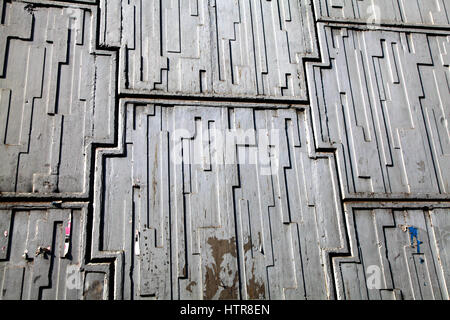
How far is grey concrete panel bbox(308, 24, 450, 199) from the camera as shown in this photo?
226cm

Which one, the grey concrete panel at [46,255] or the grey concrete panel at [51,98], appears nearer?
the grey concrete panel at [46,255]

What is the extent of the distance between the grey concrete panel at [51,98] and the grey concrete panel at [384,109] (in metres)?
1.36

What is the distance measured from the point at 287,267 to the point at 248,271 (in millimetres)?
218

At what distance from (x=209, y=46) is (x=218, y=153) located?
73 centimetres

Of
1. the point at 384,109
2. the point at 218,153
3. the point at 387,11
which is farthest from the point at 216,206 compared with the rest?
the point at 387,11

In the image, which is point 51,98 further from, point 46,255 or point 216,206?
point 216,206

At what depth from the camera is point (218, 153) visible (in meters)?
2.16

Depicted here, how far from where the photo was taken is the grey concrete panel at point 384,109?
2.26 metres

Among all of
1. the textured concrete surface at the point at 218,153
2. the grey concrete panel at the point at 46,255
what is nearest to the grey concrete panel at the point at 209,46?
the textured concrete surface at the point at 218,153

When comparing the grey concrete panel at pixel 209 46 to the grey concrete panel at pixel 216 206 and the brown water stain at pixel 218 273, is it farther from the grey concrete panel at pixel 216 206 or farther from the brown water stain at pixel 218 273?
the brown water stain at pixel 218 273

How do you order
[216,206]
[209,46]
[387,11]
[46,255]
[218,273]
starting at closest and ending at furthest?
[46,255], [218,273], [216,206], [209,46], [387,11]

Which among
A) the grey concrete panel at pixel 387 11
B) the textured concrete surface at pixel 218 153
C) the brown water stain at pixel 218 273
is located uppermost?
the grey concrete panel at pixel 387 11
